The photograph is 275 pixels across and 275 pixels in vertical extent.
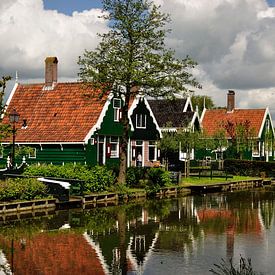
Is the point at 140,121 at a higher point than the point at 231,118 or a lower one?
lower

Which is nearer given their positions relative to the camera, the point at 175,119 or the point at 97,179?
the point at 97,179

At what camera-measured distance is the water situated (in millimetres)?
15906

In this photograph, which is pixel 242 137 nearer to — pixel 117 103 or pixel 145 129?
pixel 145 129

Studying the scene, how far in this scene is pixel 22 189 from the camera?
27.1 m

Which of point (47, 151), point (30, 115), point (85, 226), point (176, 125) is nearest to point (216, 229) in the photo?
point (85, 226)

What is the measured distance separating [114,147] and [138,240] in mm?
26002

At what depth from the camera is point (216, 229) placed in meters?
23.0

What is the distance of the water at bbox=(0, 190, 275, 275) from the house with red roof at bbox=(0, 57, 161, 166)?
1237cm

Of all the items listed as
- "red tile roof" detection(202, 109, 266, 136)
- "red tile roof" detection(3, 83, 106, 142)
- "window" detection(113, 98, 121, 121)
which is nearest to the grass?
"window" detection(113, 98, 121, 121)

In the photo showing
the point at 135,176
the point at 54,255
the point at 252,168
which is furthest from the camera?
the point at 252,168

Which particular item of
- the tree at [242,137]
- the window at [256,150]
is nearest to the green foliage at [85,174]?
the tree at [242,137]

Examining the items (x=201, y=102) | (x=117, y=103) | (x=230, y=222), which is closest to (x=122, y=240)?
(x=230, y=222)

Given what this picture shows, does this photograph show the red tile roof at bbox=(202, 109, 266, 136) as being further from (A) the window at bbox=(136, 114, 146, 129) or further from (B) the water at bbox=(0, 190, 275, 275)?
(B) the water at bbox=(0, 190, 275, 275)

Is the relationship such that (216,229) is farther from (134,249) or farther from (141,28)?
(141,28)
